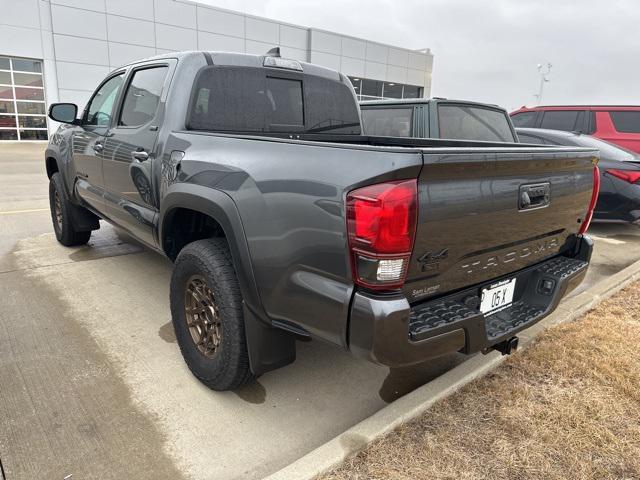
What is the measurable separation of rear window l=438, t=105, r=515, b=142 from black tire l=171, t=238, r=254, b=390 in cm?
310

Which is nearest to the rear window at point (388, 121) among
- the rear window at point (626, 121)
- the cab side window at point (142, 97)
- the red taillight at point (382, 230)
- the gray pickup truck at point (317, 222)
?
the gray pickup truck at point (317, 222)

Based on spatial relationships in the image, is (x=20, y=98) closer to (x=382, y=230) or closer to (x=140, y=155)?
(x=140, y=155)

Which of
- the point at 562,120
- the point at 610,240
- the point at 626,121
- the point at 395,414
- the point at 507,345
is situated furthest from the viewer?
the point at 562,120

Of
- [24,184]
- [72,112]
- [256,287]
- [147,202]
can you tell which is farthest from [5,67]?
[256,287]

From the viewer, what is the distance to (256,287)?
2207mm

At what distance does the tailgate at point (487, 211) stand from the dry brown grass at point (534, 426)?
2.45ft

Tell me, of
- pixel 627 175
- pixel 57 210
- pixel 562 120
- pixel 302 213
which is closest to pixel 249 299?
pixel 302 213

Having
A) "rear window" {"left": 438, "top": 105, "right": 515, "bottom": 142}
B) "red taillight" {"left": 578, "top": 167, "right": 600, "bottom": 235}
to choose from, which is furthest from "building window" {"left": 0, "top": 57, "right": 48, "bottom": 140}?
"red taillight" {"left": 578, "top": 167, "right": 600, "bottom": 235}

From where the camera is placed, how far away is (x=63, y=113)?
427 cm

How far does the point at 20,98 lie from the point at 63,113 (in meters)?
18.4

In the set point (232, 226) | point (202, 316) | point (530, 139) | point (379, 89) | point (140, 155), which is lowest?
point (202, 316)

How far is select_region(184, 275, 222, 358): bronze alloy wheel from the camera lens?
8.54ft

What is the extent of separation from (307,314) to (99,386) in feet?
4.77

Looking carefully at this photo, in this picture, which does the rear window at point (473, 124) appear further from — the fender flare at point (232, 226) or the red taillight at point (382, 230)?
the red taillight at point (382, 230)
